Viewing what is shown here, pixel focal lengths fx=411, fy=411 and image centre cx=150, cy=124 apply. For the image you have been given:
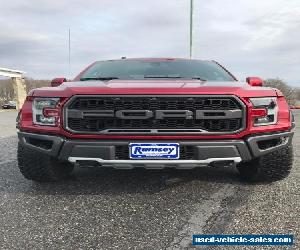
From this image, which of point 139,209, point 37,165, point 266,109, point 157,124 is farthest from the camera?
point 37,165

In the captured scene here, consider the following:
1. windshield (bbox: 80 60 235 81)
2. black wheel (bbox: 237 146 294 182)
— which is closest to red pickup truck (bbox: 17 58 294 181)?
black wheel (bbox: 237 146 294 182)

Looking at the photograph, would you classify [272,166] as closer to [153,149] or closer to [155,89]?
[153,149]

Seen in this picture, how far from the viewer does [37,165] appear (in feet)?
13.6

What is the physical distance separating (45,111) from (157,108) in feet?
3.42

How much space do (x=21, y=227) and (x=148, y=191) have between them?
1402 mm

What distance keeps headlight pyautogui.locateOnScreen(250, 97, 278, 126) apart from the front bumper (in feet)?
0.42

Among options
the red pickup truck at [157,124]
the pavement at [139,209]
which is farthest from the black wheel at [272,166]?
the red pickup truck at [157,124]

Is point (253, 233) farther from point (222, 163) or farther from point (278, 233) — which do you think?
point (222, 163)

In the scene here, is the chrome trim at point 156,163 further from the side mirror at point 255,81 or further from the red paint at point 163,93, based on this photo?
the side mirror at point 255,81

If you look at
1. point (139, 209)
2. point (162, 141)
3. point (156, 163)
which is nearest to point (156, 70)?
point (162, 141)

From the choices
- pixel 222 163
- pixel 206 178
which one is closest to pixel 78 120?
pixel 222 163

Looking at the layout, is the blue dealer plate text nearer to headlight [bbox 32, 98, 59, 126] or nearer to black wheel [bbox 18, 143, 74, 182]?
headlight [bbox 32, 98, 59, 126]

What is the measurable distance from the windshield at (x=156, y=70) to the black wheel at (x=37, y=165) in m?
1.07

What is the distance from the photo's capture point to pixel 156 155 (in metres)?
3.58
